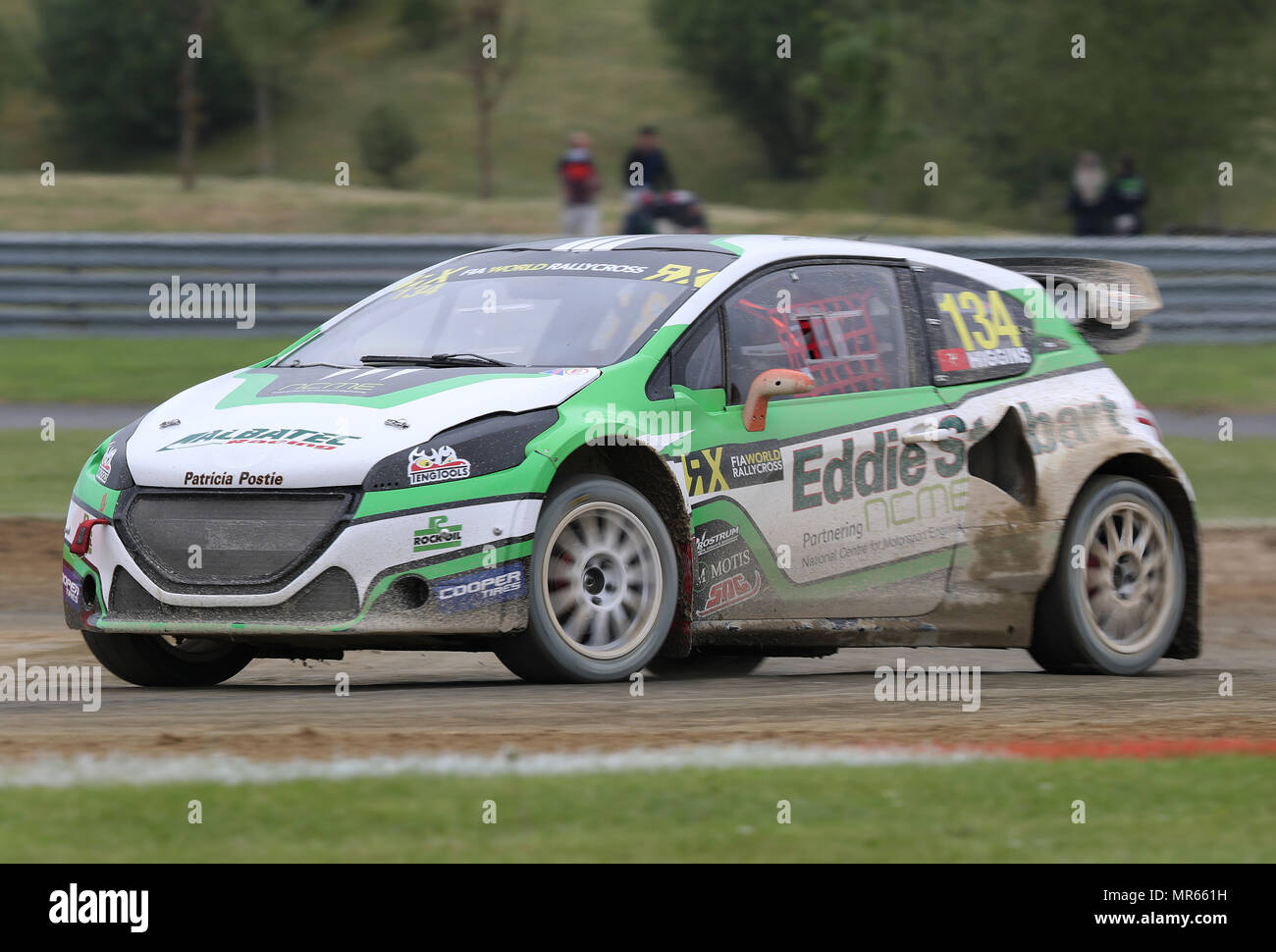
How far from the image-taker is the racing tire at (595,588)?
710 centimetres

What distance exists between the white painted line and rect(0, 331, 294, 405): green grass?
13079 millimetres

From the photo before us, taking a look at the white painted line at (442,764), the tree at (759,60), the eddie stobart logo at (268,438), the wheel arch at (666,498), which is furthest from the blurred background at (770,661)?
the tree at (759,60)

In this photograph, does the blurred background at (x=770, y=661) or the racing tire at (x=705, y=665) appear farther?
the racing tire at (x=705, y=665)

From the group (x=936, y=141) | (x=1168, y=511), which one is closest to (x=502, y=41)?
(x=936, y=141)

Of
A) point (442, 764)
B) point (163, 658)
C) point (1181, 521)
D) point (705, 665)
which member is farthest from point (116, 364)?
point (442, 764)

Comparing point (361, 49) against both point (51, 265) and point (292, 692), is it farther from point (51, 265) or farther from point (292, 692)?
point (292, 692)

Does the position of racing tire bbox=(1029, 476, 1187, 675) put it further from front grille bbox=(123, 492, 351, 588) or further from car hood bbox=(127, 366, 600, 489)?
front grille bbox=(123, 492, 351, 588)

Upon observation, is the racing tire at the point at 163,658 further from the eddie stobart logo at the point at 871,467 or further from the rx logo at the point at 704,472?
the eddie stobart logo at the point at 871,467

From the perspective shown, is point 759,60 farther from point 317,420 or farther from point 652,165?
point 317,420

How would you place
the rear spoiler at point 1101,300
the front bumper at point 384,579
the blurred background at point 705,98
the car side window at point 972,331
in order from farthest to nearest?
the blurred background at point 705,98 < the rear spoiler at point 1101,300 < the car side window at point 972,331 < the front bumper at point 384,579

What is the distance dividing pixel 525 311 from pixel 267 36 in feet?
199

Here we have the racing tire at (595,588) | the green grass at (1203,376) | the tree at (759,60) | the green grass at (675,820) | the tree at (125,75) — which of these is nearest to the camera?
the green grass at (675,820)

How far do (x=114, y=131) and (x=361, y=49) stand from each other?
31.9ft

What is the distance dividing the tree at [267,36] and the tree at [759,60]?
15581mm
